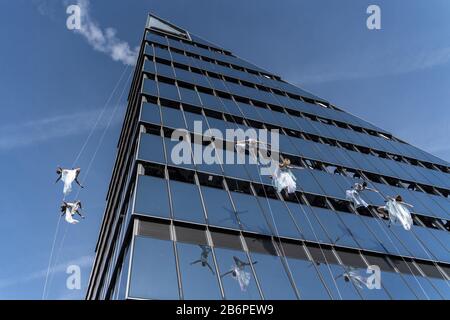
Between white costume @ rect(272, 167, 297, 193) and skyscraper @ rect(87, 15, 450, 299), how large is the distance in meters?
0.57

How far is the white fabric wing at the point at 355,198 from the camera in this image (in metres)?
16.5

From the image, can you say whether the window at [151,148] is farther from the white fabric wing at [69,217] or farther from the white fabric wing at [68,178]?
the white fabric wing at [69,217]

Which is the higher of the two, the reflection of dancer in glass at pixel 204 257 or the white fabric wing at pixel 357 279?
the reflection of dancer in glass at pixel 204 257

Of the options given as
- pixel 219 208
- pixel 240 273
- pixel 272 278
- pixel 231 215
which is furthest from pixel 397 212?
pixel 240 273

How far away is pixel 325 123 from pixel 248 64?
9.68 metres

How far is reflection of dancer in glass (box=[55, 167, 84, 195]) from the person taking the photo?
13.9 metres

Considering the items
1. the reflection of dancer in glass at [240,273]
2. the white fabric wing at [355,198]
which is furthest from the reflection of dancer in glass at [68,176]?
the white fabric wing at [355,198]

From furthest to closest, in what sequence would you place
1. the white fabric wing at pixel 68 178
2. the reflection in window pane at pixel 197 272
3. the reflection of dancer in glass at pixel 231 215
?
the white fabric wing at pixel 68 178 < the reflection of dancer in glass at pixel 231 215 < the reflection in window pane at pixel 197 272

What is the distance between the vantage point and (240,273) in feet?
34.9

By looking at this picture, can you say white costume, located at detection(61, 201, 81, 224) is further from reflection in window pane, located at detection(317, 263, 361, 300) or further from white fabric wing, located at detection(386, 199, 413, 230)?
white fabric wing, located at detection(386, 199, 413, 230)

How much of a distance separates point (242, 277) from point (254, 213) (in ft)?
10.6

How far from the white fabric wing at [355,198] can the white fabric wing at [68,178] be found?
1115cm
